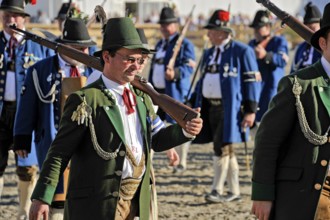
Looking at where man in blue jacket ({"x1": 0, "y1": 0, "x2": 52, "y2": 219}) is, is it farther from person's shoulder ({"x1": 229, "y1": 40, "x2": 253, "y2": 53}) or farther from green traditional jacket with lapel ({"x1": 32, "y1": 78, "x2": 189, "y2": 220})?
green traditional jacket with lapel ({"x1": 32, "y1": 78, "x2": 189, "y2": 220})

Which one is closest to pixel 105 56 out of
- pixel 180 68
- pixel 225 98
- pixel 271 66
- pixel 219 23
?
pixel 225 98

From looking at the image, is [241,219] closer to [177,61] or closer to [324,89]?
[177,61]

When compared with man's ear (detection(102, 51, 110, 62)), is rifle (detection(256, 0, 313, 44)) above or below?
above

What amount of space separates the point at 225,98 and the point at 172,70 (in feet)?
6.42

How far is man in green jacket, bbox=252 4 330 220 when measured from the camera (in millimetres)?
4492

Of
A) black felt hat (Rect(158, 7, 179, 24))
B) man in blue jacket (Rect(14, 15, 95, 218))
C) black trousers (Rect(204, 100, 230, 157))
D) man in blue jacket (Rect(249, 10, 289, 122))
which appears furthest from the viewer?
black felt hat (Rect(158, 7, 179, 24))

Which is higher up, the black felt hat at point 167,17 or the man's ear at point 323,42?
the man's ear at point 323,42

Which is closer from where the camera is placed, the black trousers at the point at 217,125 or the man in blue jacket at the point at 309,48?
the black trousers at the point at 217,125

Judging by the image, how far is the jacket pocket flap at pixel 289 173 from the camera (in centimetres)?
455

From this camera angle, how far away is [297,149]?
4551 mm

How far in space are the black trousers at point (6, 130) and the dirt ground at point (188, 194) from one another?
903mm

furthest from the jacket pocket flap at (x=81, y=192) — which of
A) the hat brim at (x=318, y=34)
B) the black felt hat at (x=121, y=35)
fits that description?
the hat brim at (x=318, y=34)

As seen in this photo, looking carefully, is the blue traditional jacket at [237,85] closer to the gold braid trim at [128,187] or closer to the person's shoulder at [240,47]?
the person's shoulder at [240,47]

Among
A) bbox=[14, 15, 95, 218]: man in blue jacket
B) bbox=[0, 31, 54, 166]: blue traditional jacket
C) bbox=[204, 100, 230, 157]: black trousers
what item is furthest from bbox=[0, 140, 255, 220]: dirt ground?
bbox=[14, 15, 95, 218]: man in blue jacket
